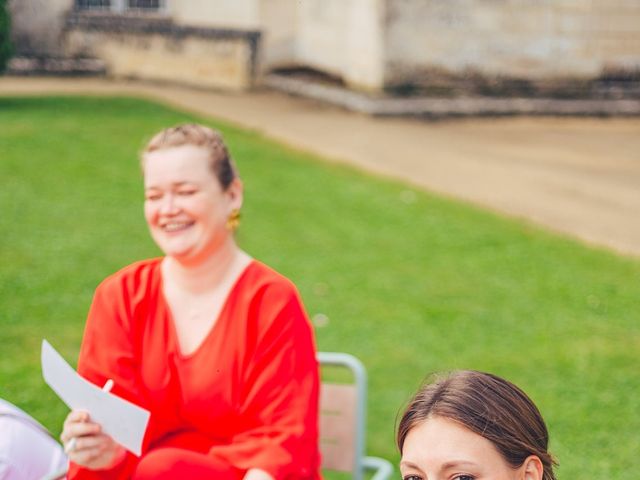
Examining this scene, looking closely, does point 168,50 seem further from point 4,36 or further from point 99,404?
point 99,404

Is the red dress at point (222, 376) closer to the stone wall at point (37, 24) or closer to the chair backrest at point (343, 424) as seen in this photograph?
the chair backrest at point (343, 424)

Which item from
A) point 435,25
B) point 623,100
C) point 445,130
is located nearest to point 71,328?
point 445,130

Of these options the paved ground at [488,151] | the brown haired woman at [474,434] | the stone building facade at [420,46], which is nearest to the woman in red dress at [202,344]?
the brown haired woman at [474,434]

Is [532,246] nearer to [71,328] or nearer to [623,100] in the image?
[71,328]

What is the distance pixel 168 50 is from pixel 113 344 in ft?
51.5

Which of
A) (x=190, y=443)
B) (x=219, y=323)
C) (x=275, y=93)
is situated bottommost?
(x=275, y=93)

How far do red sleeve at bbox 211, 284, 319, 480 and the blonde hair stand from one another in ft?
1.21

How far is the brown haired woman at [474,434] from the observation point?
5.99ft

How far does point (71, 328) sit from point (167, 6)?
15.1m

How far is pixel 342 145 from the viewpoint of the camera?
12867 millimetres

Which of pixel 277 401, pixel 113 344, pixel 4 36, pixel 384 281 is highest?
pixel 113 344

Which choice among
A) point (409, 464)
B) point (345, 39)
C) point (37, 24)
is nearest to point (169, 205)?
point (409, 464)

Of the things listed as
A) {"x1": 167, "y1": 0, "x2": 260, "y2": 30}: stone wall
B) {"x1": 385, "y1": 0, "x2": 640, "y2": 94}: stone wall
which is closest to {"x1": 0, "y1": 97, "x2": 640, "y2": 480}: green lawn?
{"x1": 385, "y1": 0, "x2": 640, "y2": 94}: stone wall

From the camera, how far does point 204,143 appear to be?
3113 millimetres
